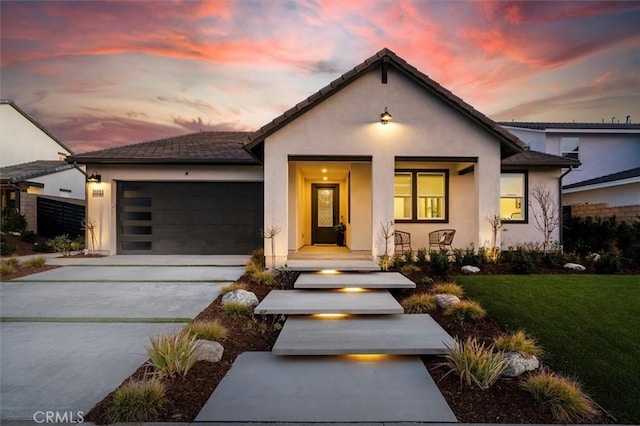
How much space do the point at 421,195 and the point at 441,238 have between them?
152 cm

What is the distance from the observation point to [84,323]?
194 inches

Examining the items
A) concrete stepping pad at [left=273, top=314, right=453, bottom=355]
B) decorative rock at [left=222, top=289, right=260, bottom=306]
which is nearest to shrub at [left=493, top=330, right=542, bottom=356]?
concrete stepping pad at [left=273, top=314, right=453, bottom=355]

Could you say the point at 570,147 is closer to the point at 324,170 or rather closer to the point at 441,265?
the point at 324,170

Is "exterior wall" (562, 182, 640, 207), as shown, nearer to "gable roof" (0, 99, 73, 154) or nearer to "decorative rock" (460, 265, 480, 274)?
"decorative rock" (460, 265, 480, 274)

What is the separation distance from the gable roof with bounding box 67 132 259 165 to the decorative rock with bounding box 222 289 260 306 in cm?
517

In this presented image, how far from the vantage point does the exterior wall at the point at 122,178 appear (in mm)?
11289

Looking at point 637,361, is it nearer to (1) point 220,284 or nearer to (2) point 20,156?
(1) point 220,284

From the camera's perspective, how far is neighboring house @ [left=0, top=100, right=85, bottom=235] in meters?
14.6

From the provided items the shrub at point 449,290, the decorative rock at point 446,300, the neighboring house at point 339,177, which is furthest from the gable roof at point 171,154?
the decorative rock at point 446,300

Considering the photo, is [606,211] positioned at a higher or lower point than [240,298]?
higher

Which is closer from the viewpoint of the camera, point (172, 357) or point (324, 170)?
point (172, 357)

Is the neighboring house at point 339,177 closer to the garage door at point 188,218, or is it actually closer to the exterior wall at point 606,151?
the garage door at point 188,218

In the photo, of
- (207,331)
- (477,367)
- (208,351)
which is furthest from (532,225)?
(208,351)

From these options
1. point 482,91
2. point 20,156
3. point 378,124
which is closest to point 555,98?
point 482,91
